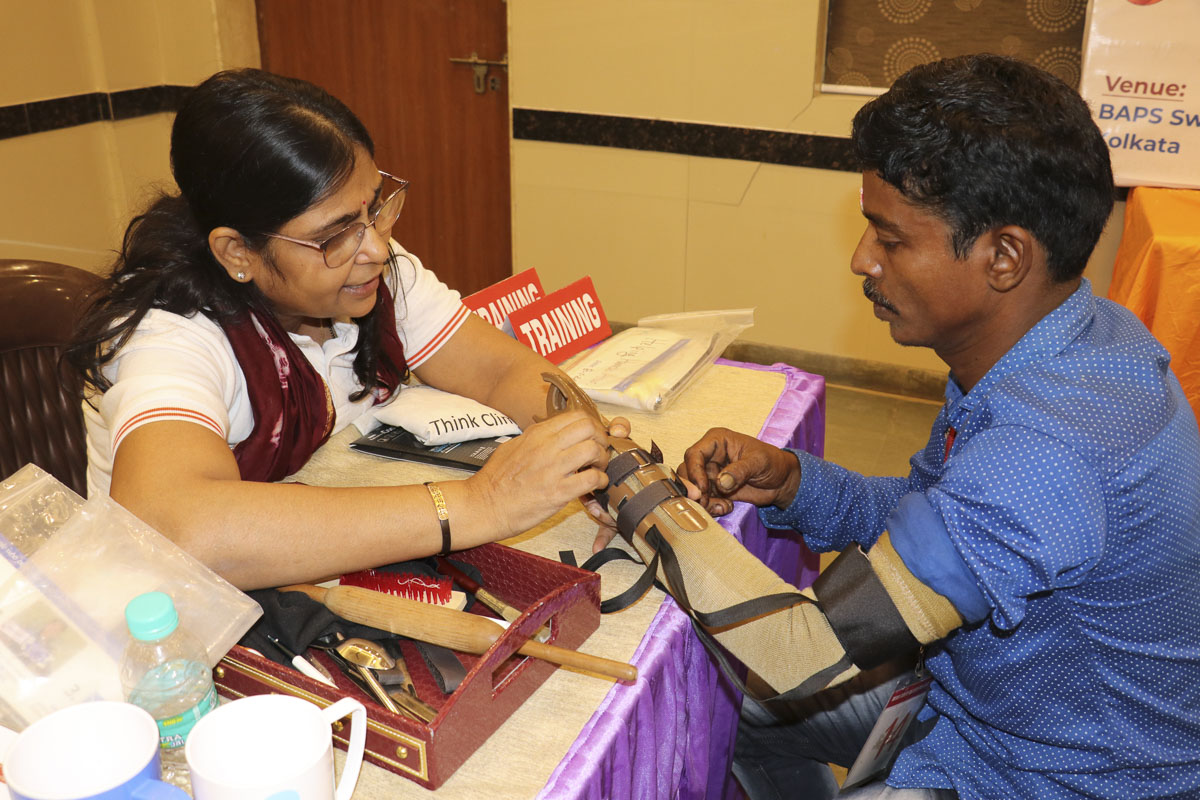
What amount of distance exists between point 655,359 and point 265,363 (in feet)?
2.62

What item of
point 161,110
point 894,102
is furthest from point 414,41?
point 894,102

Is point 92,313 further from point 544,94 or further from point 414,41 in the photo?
point 414,41

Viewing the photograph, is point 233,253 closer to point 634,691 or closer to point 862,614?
point 634,691

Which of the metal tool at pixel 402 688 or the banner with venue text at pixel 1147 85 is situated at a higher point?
the banner with venue text at pixel 1147 85

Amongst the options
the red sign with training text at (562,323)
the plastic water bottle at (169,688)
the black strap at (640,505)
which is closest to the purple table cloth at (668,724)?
the black strap at (640,505)

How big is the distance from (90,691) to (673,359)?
1.27m

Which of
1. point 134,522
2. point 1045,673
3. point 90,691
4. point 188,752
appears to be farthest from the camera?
point 1045,673

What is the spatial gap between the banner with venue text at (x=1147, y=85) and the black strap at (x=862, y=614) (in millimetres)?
2504

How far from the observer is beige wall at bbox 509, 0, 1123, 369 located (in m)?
3.77

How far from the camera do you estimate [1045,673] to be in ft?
3.88

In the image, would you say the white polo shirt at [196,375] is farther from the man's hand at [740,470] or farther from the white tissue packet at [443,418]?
the man's hand at [740,470]

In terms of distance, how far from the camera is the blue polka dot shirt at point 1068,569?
103 cm

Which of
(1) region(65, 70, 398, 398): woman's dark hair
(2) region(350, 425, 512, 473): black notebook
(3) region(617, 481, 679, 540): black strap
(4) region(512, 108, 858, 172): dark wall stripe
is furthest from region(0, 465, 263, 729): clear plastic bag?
(4) region(512, 108, 858, 172): dark wall stripe

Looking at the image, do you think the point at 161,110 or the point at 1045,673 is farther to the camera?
the point at 161,110
